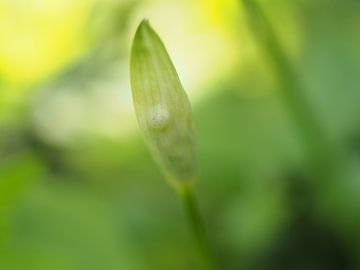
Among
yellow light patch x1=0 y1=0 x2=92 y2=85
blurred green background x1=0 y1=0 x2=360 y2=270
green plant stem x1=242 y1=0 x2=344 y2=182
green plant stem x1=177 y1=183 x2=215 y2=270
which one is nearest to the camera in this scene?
green plant stem x1=177 y1=183 x2=215 y2=270

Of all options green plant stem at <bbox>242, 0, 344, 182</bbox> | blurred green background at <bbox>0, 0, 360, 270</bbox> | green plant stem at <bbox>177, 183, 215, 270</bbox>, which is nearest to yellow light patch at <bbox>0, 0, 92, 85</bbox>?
blurred green background at <bbox>0, 0, 360, 270</bbox>

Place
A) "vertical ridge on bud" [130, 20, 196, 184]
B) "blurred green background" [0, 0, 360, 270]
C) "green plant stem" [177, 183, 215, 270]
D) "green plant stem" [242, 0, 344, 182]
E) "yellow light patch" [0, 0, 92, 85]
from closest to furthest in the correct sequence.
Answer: "vertical ridge on bud" [130, 20, 196, 184] < "green plant stem" [177, 183, 215, 270] < "green plant stem" [242, 0, 344, 182] < "blurred green background" [0, 0, 360, 270] < "yellow light patch" [0, 0, 92, 85]

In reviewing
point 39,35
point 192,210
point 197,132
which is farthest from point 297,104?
point 39,35

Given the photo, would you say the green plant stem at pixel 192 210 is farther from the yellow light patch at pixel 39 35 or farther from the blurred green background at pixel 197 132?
the yellow light patch at pixel 39 35

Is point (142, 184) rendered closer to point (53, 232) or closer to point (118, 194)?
point (118, 194)

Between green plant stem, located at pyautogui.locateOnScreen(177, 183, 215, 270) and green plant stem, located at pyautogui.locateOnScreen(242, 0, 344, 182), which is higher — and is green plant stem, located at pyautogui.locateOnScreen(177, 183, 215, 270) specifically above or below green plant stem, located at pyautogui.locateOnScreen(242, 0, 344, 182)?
below

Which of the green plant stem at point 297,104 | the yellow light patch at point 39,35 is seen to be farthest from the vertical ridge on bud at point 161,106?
the yellow light patch at point 39,35

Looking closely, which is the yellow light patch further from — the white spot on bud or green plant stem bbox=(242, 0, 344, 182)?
the white spot on bud
